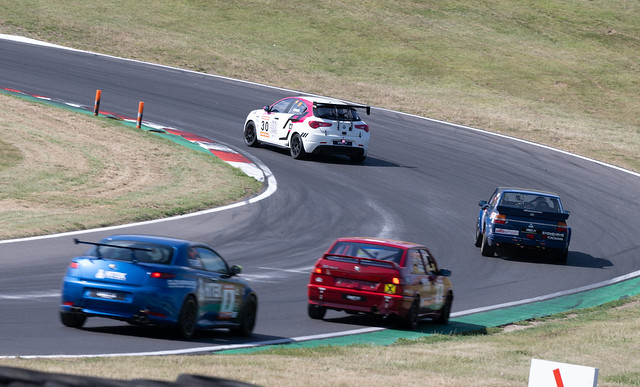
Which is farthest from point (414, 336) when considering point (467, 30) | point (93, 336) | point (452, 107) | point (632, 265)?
point (467, 30)

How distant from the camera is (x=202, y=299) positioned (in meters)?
13.1

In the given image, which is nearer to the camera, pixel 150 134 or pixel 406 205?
pixel 406 205

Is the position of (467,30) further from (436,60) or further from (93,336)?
(93,336)

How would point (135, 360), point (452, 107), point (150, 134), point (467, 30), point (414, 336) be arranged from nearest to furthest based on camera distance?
point (135, 360), point (414, 336), point (150, 134), point (452, 107), point (467, 30)

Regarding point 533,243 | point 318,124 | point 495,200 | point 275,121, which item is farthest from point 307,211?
point 275,121

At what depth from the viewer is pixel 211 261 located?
44.8ft

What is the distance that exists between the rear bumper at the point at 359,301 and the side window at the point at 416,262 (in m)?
0.61

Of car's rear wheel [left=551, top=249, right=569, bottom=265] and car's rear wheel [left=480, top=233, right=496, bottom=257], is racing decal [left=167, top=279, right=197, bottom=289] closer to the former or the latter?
car's rear wheel [left=480, top=233, right=496, bottom=257]

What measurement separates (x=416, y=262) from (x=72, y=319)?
5424 mm

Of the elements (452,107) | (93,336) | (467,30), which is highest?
(467,30)

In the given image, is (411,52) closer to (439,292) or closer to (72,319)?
(439,292)

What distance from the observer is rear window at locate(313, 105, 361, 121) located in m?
30.1

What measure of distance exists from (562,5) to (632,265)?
44.7 metres

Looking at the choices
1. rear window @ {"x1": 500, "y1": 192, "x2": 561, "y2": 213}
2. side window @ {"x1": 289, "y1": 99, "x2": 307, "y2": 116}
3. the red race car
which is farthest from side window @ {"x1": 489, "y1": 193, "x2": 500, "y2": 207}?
the red race car
